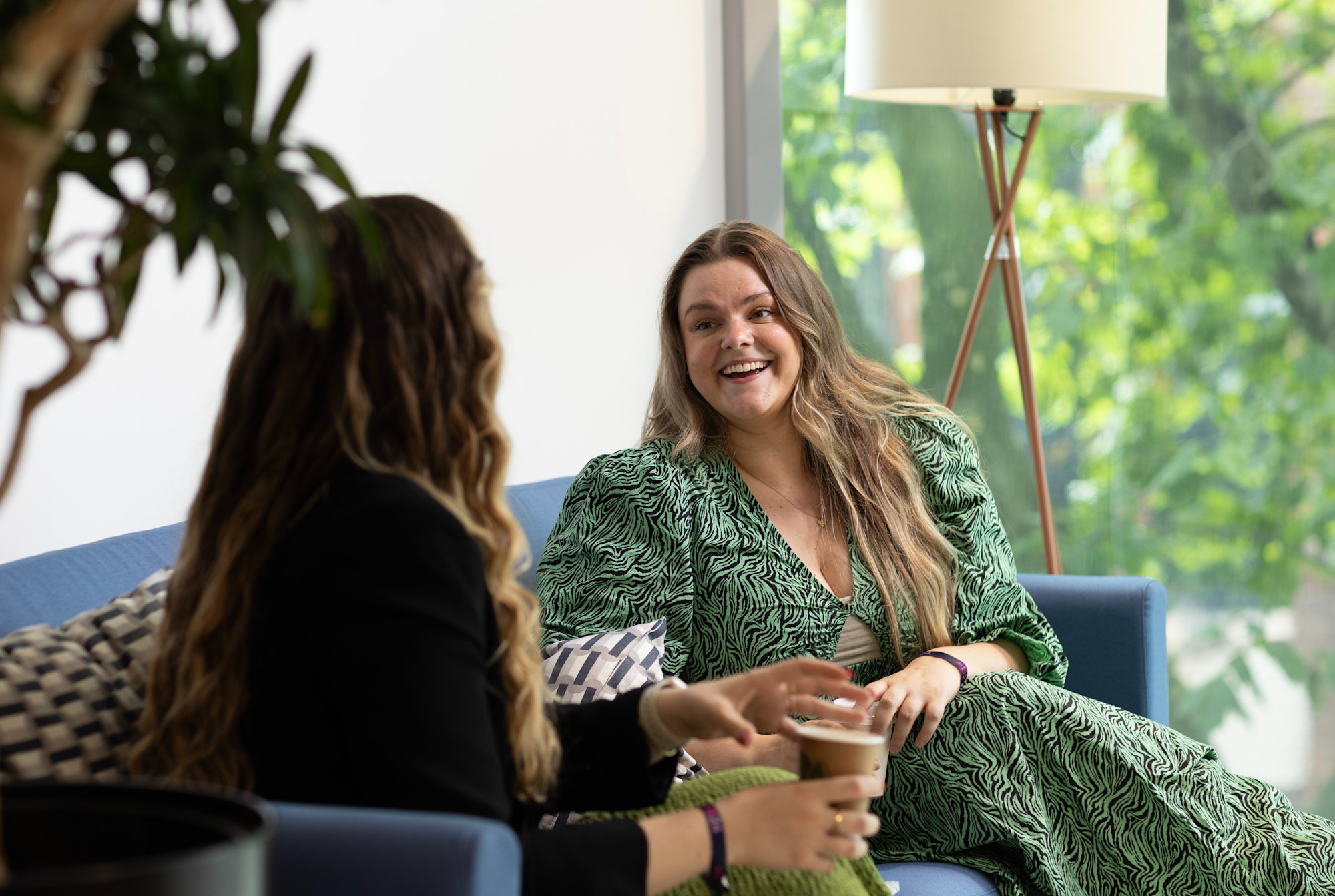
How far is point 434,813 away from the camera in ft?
3.33

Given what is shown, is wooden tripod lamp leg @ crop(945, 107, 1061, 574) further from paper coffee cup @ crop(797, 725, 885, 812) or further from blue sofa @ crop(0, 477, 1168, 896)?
paper coffee cup @ crop(797, 725, 885, 812)

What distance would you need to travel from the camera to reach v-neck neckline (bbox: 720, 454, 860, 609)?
211 centimetres

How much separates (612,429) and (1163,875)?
5.37ft

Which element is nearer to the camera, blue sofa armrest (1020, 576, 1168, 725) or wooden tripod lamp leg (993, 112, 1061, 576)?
blue sofa armrest (1020, 576, 1168, 725)

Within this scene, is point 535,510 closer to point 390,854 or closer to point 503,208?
point 503,208

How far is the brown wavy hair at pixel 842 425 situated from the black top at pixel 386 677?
1098 mm

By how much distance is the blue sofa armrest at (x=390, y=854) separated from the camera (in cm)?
95


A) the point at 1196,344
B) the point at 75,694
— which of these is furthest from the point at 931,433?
the point at 75,694

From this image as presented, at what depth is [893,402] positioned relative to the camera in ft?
7.77

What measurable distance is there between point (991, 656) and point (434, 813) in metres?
1.29

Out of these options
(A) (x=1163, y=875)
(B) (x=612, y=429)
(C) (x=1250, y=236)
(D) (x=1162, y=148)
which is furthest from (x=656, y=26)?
(A) (x=1163, y=875)

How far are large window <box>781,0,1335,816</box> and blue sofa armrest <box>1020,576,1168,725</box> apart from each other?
115 centimetres

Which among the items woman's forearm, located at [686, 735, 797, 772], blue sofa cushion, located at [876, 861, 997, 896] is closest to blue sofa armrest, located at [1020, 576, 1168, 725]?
blue sofa cushion, located at [876, 861, 997, 896]

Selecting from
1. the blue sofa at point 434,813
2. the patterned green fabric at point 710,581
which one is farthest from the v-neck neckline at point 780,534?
the blue sofa at point 434,813
